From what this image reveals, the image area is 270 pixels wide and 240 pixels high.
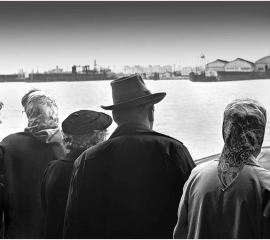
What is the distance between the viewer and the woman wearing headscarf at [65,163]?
288 cm

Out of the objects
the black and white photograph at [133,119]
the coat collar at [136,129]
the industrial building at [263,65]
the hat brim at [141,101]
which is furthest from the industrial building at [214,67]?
the coat collar at [136,129]

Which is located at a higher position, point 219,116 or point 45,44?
point 45,44

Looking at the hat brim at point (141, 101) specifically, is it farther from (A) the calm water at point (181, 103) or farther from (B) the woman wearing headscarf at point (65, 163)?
(A) the calm water at point (181, 103)

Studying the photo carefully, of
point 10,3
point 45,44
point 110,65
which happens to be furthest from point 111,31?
point 10,3

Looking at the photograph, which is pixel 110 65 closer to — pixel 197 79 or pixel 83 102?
pixel 83 102

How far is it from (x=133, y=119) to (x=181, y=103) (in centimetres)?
112

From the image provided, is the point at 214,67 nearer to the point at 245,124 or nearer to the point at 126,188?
the point at 126,188

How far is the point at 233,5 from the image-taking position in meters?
3.68

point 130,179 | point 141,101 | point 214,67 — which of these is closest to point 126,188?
point 130,179

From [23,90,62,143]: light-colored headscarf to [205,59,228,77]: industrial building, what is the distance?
1.27m

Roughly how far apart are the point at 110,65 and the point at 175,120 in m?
0.73

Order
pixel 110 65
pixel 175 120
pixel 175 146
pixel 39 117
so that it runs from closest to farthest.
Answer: pixel 175 146, pixel 39 117, pixel 175 120, pixel 110 65

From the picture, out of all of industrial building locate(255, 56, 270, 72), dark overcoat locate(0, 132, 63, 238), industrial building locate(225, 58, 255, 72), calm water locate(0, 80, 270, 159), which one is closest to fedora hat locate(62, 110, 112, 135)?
dark overcoat locate(0, 132, 63, 238)

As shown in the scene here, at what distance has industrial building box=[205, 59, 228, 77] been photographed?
3751mm
